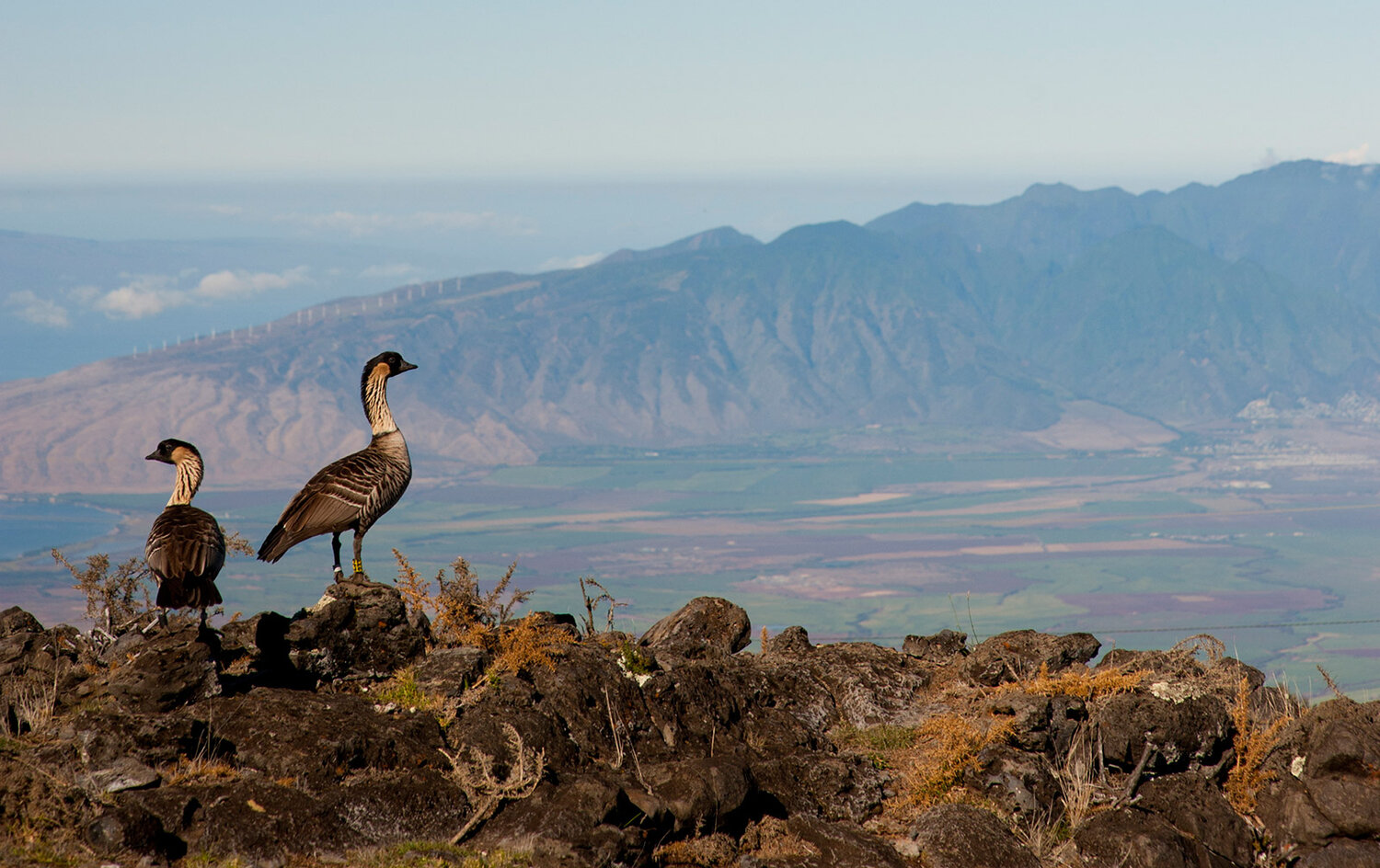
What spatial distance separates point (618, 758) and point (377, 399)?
15.7 feet

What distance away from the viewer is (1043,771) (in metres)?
12.9

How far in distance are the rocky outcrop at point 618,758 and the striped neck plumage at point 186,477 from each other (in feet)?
4.29

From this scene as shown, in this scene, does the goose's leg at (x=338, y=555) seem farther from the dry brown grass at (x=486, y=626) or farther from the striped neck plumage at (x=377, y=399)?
the striped neck plumage at (x=377, y=399)

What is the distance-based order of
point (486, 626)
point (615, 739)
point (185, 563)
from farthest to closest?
1. point (486, 626)
2. point (615, 739)
3. point (185, 563)

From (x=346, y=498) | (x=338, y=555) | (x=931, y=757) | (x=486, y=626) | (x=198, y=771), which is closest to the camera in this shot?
(x=198, y=771)

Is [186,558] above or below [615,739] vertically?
above

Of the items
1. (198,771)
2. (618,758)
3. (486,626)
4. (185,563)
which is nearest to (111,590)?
(185,563)

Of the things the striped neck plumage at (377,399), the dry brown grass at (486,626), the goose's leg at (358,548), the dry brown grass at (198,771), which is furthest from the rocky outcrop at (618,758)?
the striped neck plumage at (377,399)

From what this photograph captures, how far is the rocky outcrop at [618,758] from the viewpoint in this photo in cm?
1108

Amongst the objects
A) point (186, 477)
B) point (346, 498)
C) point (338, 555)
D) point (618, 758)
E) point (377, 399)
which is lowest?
point (618, 758)

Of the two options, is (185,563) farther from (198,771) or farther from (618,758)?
(618,758)

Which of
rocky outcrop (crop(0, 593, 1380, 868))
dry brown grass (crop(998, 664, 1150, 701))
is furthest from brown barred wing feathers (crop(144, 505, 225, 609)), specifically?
dry brown grass (crop(998, 664, 1150, 701))

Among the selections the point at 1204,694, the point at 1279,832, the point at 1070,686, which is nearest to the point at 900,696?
the point at 1070,686

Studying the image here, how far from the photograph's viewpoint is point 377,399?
14805 mm
